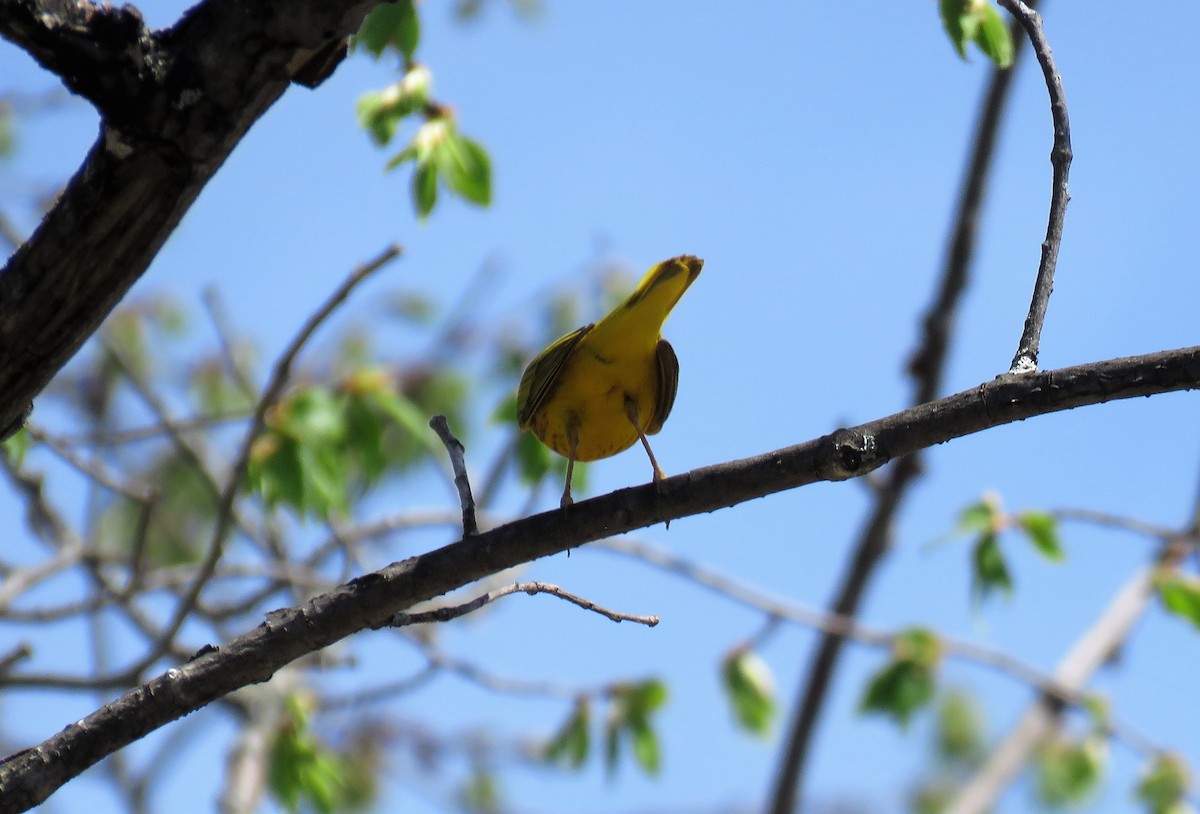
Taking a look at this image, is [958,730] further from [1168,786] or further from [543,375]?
[543,375]

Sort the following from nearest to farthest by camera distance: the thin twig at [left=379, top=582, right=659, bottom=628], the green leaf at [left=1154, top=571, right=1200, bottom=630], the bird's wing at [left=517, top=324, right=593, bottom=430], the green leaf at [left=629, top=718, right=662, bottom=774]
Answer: the thin twig at [left=379, top=582, right=659, bottom=628] → the bird's wing at [left=517, top=324, right=593, bottom=430] → the green leaf at [left=1154, top=571, right=1200, bottom=630] → the green leaf at [left=629, top=718, right=662, bottom=774]

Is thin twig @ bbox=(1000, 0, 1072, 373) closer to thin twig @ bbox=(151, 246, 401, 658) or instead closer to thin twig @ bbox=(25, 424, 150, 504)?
thin twig @ bbox=(151, 246, 401, 658)

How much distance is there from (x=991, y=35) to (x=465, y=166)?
77.9 inches

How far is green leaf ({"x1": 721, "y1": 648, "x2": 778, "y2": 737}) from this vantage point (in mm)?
6621

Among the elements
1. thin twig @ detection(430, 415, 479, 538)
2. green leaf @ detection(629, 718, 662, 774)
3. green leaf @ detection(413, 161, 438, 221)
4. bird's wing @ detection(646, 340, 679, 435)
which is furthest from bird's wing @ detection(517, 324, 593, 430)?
green leaf @ detection(629, 718, 662, 774)

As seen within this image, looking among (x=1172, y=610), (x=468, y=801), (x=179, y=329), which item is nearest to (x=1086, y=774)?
(x=1172, y=610)

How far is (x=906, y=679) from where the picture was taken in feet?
22.0

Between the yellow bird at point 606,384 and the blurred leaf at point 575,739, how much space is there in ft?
8.46

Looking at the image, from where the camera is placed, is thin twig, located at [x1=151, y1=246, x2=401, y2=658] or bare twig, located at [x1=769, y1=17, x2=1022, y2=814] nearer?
thin twig, located at [x1=151, y1=246, x2=401, y2=658]

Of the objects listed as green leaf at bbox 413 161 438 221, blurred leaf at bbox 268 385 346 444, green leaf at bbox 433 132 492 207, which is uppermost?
green leaf at bbox 433 132 492 207

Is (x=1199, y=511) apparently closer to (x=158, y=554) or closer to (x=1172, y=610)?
(x=1172, y=610)

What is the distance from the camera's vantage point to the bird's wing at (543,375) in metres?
4.02

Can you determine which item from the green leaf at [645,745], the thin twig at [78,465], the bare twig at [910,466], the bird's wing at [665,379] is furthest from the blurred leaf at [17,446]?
the bare twig at [910,466]

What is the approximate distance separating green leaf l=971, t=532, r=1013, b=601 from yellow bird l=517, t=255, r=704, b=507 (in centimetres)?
254
